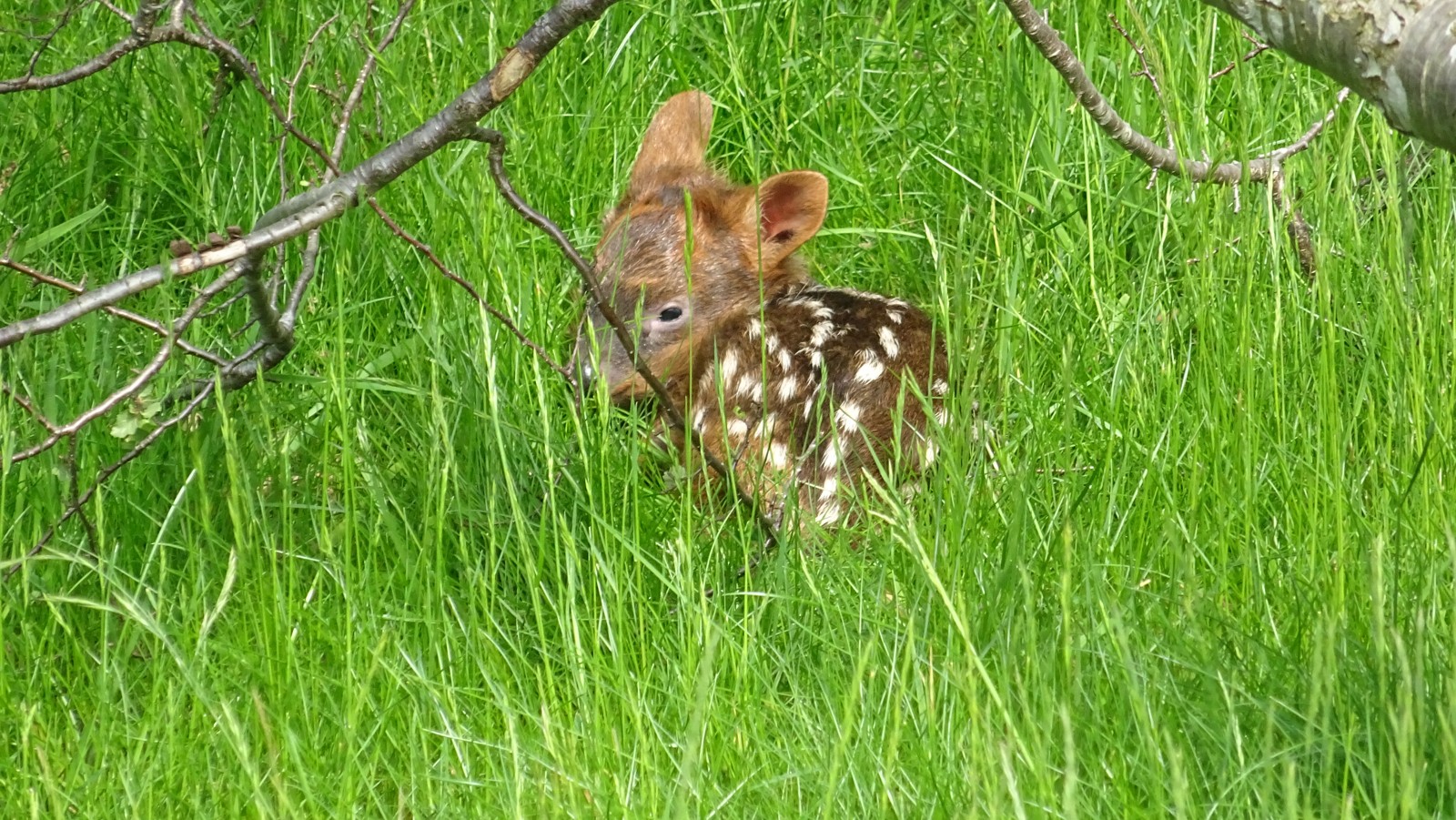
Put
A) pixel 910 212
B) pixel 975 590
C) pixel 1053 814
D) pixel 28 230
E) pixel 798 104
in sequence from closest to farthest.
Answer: pixel 1053 814, pixel 975 590, pixel 28 230, pixel 910 212, pixel 798 104

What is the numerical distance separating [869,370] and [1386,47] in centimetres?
196

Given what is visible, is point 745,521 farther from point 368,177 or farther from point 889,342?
point 368,177

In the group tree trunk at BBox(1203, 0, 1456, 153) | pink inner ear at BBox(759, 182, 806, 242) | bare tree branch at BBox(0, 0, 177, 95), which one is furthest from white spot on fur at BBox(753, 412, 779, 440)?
tree trunk at BBox(1203, 0, 1456, 153)

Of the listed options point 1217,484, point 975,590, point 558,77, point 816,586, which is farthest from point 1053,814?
point 558,77

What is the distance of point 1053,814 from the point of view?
2.10m

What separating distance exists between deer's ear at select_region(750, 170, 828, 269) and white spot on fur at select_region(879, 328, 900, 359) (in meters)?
0.50

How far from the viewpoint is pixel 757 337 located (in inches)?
160

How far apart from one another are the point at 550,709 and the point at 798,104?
2723 millimetres

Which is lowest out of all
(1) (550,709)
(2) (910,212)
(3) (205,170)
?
(1) (550,709)

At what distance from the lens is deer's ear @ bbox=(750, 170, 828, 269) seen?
449cm

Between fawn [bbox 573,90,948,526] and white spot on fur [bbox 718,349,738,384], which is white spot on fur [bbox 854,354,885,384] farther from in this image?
white spot on fur [bbox 718,349,738,384]

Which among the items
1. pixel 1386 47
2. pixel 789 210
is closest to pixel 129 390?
pixel 1386 47

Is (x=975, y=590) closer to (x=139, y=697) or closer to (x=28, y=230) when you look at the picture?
(x=139, y=697)

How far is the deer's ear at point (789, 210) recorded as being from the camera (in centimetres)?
449
